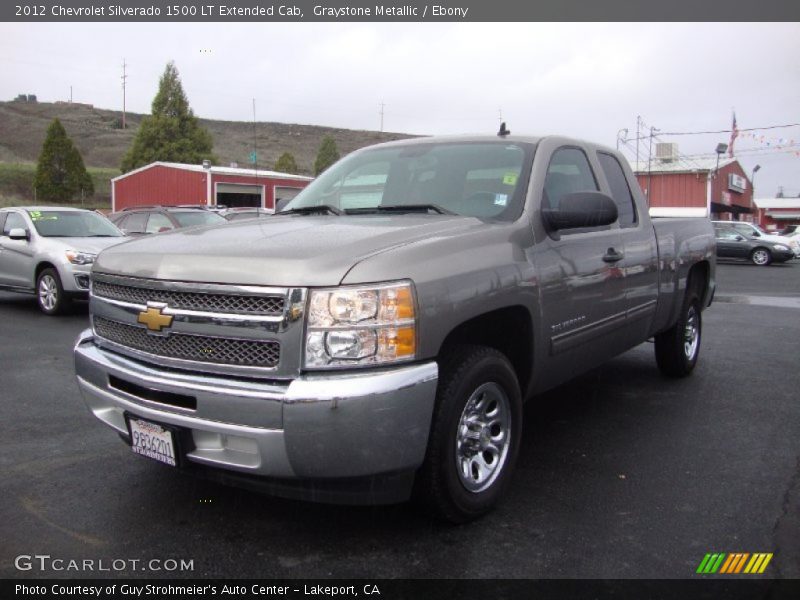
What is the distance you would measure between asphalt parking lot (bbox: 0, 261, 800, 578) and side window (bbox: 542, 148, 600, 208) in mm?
1545

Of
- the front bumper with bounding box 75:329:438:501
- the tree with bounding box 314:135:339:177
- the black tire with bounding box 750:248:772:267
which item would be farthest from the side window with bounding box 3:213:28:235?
the tree with bounding box 314:135:339:177

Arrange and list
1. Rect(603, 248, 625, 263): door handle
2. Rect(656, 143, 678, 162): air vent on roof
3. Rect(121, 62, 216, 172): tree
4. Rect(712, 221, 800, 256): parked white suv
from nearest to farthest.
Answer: Rect(603, 248, 625, 263): door handle, Rect(712, 221, 800, 256): parked white suv, Rect(656, 143, 678, 162): air vent on roof, Rect(121, 62, 216, 172): tree

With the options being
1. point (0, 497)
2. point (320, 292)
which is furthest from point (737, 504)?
point (0, 497)

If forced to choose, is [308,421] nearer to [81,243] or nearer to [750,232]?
[81,243]

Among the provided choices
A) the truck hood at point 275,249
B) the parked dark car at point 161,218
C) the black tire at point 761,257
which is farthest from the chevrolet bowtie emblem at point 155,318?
the black tire at point 761,257

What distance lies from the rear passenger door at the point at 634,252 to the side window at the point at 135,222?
11.4 meters

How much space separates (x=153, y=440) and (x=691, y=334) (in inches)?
191

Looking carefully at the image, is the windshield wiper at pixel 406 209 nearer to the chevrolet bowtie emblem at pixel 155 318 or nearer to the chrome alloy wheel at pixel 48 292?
the chevrolet bowtie emblem at pixel 155 318

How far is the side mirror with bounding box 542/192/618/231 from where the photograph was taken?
368 centimetres

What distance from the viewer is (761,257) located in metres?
24.5

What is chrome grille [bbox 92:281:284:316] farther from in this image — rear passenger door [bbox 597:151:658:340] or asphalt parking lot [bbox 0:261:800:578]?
rear passenger door [bbox 597:151:658:340]

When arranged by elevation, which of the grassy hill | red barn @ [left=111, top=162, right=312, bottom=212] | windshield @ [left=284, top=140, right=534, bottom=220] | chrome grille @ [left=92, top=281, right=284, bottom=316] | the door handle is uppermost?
the grassy hill

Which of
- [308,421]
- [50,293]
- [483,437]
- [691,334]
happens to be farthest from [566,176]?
[50,293]

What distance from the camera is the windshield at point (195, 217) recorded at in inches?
553
